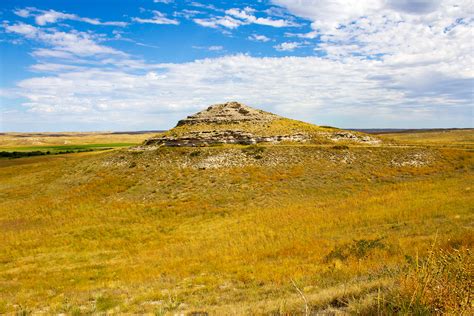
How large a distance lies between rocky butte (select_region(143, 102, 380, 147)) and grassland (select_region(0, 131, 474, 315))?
3381mm

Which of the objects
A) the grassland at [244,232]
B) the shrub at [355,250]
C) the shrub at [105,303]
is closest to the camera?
the grassland at [244,232]

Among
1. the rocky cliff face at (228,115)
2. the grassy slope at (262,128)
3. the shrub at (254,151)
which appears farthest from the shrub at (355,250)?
the rocky cliff face at (228,115)

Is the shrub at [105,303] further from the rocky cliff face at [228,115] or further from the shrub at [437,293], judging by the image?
the rocky cliff face at [228,115]

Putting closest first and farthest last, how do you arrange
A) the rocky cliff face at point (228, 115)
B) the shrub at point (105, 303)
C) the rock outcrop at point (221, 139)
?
the shrub at point (105, 303), the rock outcrop at point (221, 139), the rocky cliff face at point (228, 115)

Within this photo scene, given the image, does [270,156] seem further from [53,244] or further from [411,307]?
[411,307]

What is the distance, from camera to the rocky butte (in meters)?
53.5

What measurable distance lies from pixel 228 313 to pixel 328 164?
126ft

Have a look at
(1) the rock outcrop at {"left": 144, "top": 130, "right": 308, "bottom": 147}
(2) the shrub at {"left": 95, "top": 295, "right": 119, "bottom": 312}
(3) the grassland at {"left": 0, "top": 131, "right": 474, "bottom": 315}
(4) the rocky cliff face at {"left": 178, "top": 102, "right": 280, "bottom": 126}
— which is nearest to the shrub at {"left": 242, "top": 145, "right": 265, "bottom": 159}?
(3) the grassland at {"left": 0, "top": 131, "right": 474, "bottom": 315}

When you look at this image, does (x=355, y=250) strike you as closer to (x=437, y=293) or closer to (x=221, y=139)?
(x=437, y=293)

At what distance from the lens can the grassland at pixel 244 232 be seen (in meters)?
9.80

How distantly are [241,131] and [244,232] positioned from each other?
30.6 meters

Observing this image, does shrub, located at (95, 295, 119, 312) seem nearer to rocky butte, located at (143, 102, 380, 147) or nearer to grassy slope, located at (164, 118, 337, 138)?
rocky butte, located at (143, 102, 380, 147)

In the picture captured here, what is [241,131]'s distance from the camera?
5444 centimetres

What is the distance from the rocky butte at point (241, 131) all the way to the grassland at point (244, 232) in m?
3.38
